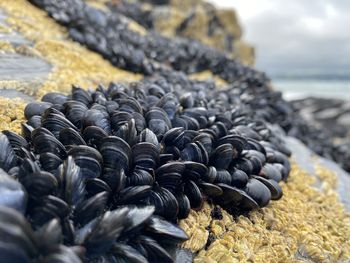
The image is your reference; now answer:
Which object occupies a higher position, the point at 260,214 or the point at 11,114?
the point at 11,114

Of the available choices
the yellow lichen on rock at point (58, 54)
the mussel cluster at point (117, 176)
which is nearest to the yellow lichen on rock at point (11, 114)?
the mussel cluster at point (117, 176)

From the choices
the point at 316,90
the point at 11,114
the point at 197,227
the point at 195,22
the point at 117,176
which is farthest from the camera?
the point at 316,90

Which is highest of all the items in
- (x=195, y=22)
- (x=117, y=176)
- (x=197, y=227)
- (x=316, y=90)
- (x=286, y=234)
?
(x=117, y=176)

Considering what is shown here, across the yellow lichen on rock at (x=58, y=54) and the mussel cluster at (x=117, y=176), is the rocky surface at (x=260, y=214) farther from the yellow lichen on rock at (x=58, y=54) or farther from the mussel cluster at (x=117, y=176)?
the mussel cluster at (x=117, y=176)

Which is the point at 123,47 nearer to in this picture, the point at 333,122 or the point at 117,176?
the point at 117,176

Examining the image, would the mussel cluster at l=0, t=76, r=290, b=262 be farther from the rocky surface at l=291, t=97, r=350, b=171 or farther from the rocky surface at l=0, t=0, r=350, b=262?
the rocky surface at l=291, t=97, r=350, b=171

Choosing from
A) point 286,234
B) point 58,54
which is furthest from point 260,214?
point 58,54

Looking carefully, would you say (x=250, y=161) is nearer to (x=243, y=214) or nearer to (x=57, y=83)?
(x=243, y=214)
